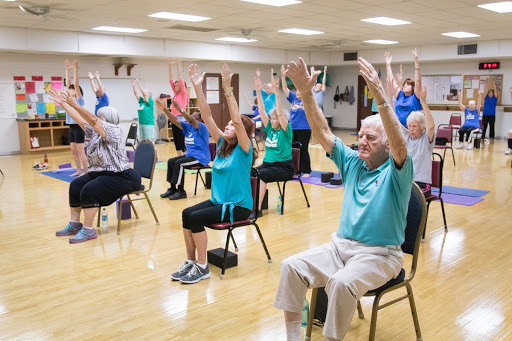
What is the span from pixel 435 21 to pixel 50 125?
9297 millimetres

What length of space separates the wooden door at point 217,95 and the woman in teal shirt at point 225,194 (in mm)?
11837

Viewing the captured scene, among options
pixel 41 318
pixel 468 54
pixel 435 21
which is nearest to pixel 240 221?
pixel 41 318

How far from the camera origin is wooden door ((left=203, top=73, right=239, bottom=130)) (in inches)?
609

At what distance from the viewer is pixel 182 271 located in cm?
367

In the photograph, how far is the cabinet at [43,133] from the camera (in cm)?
1136

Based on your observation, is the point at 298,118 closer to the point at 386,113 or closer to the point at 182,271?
the point at 182,271

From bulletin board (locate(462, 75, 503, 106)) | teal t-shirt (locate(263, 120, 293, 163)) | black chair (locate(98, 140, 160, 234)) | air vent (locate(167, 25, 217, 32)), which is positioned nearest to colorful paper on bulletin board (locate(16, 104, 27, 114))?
air vent (locate(167, 25, 217, 32))

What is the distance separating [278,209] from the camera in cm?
576

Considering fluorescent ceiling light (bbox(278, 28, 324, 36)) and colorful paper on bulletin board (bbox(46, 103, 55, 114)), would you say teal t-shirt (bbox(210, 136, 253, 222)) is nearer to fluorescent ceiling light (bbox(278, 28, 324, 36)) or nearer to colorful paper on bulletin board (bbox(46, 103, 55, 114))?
fluorescent ceiling light (bbox(278, 28, 324, 36))

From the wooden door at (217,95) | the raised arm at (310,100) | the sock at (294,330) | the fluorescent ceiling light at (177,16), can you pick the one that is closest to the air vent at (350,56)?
the wooden door at (217,95)

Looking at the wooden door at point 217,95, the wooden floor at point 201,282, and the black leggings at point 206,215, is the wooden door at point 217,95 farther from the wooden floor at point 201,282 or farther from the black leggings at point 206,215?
the black leggings at point 206,215

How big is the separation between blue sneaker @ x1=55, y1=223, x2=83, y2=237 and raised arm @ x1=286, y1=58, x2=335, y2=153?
3.32 meters

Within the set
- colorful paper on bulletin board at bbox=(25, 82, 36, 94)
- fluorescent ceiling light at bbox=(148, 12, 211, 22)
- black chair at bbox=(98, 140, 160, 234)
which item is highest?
fluorescent ceiling light at bbox=(148, 12, 211, 22)

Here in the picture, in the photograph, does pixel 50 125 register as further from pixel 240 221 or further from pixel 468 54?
pixel 468 54
